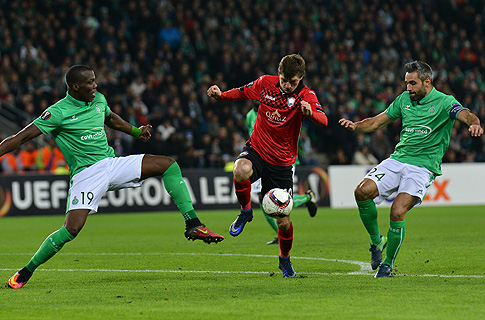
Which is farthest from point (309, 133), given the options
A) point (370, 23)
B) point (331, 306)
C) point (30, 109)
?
point (331, 306)

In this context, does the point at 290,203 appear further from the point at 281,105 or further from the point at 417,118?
the point at 417,118

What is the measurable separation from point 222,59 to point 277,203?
1625cm

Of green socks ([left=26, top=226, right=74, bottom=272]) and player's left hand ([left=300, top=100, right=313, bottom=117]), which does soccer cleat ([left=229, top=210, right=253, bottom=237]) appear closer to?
player's left hand ([left=300, top=100, right=313, bottom=117])

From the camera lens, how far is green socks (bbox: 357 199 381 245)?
8414 millimetres

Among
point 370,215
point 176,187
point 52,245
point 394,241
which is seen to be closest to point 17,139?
point 52,245

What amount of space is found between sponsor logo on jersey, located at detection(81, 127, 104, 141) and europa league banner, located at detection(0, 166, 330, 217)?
1098 cm

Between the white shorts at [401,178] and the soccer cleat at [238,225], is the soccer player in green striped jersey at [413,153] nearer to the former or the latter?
the white shorts at [401,178]

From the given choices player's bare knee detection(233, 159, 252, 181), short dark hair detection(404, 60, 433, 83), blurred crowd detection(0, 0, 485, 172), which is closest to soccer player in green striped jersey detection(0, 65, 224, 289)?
player's bare knee detection(233, 159, 252, 181)

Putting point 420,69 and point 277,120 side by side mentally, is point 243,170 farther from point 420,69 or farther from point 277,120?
point 420,69

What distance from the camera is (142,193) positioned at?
19.5 meters

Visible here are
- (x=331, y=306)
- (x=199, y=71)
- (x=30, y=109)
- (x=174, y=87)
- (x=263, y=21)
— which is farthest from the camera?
(x=263, y=21)

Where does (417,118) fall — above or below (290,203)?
above

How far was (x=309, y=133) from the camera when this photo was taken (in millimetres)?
23766

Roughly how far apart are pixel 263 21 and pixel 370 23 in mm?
3926
